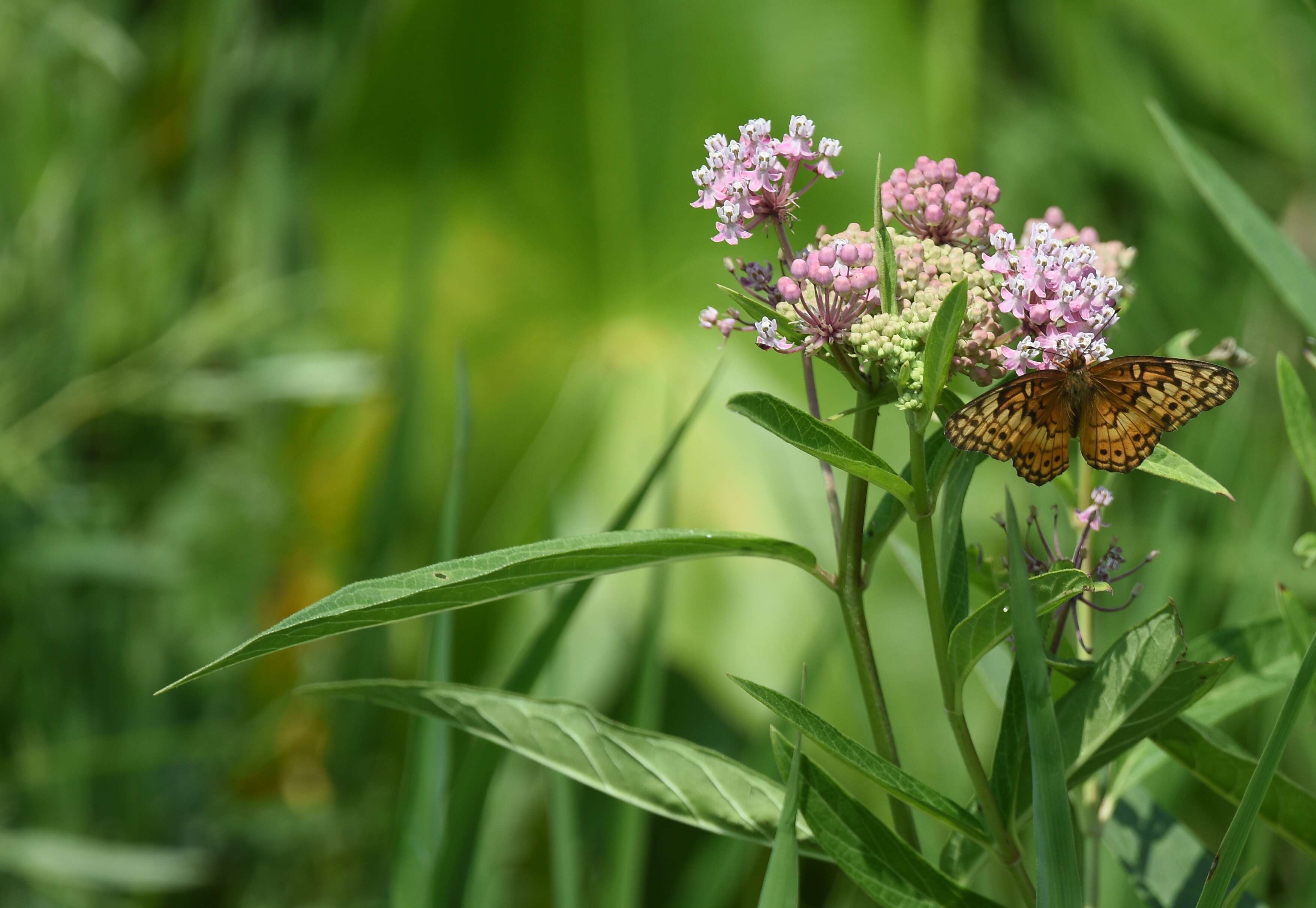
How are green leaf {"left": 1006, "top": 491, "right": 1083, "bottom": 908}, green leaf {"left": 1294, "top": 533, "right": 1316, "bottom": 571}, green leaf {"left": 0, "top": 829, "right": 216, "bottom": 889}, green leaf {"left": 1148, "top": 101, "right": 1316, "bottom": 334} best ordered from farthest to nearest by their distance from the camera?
green leaf {"left": 0, "top": 829, "right": 216, "bottom": 889} < green leaf {"left": 1148, "top": 101, "right": 1316, "bottom": 334} < green leaf {"left": 1294, "top": 533, "right": 1316, "bottom": 571} < green leaf {"left": 1006, "top": 491, "right": 1083, "bottom": 908}

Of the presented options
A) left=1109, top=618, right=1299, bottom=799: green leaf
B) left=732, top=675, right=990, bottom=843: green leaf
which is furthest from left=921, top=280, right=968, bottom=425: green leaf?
left=1109, top=618, right=1299, bottom=799: green leaf

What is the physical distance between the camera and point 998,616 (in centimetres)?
38

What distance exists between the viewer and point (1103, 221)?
1.62 metres

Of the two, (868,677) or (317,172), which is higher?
(317,172)

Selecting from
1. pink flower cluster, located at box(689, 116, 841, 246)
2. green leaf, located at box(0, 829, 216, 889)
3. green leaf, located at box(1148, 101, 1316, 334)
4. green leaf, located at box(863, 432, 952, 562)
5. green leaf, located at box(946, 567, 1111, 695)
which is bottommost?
green leaf, located at box(0, 829, 216, 889)

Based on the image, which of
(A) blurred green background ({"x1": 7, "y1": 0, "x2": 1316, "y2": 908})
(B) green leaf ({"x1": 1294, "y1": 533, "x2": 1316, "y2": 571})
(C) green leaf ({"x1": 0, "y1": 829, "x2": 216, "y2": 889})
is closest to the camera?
(B) green leaf ({"x1": 1294, "y1": 533, "x2": 1316, "y2": 571})

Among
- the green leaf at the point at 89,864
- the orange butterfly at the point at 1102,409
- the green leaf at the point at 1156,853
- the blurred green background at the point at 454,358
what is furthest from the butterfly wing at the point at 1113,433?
the green leaf at the point at 89,864

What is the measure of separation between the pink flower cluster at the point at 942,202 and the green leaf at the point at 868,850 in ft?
0.71

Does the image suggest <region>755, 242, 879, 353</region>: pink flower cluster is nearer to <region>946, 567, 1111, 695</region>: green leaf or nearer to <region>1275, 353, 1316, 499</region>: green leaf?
<region>946, 567, 1111, 695</region>: green leaf

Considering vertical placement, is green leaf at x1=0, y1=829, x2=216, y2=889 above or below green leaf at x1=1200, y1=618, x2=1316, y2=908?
below

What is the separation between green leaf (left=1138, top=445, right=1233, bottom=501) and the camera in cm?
38

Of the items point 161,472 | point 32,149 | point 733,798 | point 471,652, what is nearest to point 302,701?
point 471,652

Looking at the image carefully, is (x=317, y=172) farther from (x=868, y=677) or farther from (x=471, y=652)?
(x=868, y=677)

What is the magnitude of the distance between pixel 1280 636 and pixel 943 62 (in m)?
1.19
